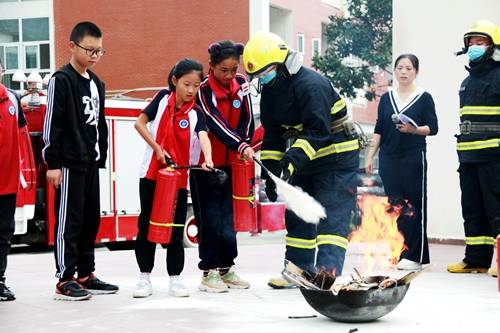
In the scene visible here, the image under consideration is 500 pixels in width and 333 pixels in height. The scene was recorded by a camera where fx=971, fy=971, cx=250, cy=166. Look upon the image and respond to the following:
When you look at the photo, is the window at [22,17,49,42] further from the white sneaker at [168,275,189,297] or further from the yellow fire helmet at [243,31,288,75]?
the yellow fire helmet at [243,31,288,75]

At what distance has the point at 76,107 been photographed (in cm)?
704

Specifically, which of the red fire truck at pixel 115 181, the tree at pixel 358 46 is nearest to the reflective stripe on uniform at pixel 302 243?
the red fire truck at pixel 115 181

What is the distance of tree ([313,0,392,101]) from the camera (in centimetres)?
4372

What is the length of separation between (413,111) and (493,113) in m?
0.75

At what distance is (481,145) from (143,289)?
330 centimetres

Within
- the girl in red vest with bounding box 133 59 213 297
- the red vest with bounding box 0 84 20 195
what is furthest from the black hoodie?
the girl in red vest with bounding box 133 59 213 297

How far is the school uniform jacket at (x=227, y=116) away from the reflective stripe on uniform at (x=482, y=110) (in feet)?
7.04

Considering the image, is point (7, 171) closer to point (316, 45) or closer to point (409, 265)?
point (409, 265)

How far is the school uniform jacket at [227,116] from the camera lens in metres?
7.42

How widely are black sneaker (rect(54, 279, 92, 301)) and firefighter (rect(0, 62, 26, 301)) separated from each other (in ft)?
1.24

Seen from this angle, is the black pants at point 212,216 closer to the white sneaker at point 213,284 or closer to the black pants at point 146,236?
the white sneaker at point 213,284

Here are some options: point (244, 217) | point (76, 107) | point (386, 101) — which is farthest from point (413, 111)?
point (76, 107)

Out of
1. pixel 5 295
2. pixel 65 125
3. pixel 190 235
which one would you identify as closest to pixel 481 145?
pixel 65 125

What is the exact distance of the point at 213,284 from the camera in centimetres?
742
